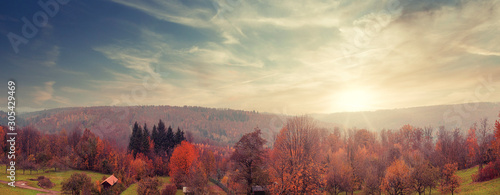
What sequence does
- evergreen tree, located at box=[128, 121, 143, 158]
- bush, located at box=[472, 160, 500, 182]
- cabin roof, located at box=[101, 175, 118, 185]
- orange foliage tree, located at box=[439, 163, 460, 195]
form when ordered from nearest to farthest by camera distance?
orange foliage tree, located at box=[439, 163, 460, 195], bush, located at box=[472, 160, 500, 182], cabin roof, located at box=[101, 175, 118, 185], evergreen tree, located at box=[128, 121, 143, 158]

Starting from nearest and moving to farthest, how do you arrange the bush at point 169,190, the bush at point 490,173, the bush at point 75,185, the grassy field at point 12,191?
the grassy field at point 12,191
the bush at point 490,173
the bush at point 75,185
the bush at point 169,190

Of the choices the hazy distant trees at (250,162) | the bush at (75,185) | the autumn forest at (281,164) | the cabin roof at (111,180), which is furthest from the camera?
the cabin roof at (111,180)

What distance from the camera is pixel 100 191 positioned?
56.7 meters

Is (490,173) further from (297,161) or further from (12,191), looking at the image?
(12,191)

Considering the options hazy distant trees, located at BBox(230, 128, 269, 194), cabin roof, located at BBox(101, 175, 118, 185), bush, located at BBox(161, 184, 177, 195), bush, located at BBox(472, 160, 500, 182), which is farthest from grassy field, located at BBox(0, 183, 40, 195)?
bush, located at BBox(472, 160, 500, 182)

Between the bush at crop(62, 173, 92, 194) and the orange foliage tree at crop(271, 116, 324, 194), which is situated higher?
the orange foliage tree at crop(271, 116, 324, 194)

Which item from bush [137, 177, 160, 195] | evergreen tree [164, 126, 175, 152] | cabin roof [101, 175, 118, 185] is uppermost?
evergreen tree [164, 126, 175, 152]

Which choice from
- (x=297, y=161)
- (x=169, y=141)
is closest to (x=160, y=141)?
(x=169, y=141)

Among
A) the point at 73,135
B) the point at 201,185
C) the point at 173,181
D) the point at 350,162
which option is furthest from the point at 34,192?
the point at 350,162

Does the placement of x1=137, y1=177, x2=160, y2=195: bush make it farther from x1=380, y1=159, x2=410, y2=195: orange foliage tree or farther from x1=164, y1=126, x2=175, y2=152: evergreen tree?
x1=380, y1=159, x2=410, y2=195: orange foliage tree

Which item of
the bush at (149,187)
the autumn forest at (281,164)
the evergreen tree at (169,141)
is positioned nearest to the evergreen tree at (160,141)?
the autumn forest at (281,164)

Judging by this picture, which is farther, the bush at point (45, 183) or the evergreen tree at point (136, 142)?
the evergreen tree at point (136, 142)

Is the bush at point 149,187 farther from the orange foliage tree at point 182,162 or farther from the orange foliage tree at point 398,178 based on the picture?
the orange foliage tree at point 398,178

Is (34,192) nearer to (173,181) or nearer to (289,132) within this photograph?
(173,181)
